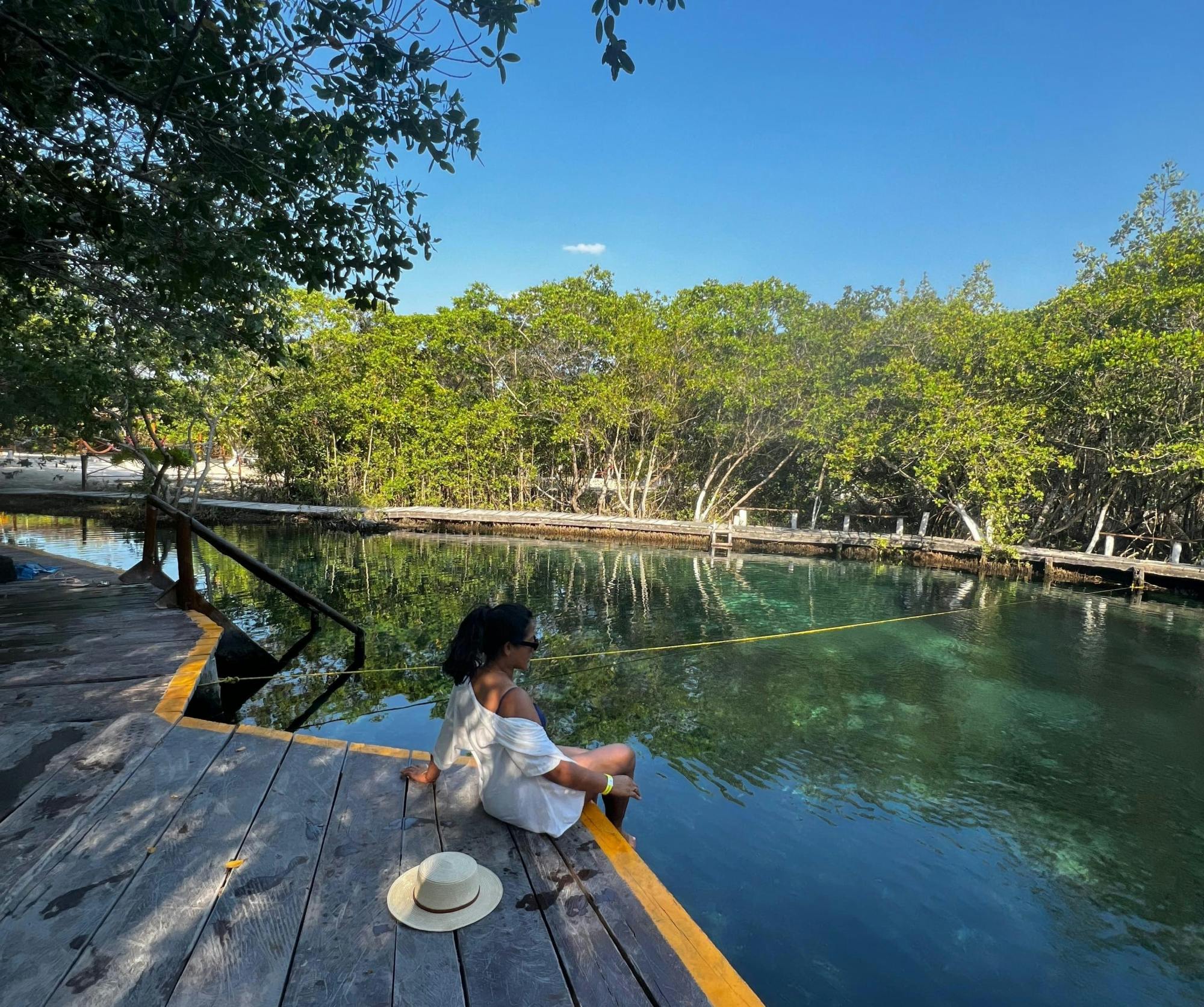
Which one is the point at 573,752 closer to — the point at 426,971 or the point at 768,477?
the point at 426,971

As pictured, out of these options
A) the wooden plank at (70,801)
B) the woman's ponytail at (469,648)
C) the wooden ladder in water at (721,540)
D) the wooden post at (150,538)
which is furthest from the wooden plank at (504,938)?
the wooden ladder in water at (721,540)

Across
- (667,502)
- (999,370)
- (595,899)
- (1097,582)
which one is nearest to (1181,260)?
(999,370)

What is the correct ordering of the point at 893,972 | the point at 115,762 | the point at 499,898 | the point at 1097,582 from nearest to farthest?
the point at 499,898, the point at 115,762, the point at 893,972, the point at 1097,582

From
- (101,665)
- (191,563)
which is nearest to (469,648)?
(101,665)

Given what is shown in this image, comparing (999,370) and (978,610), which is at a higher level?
(999,370)

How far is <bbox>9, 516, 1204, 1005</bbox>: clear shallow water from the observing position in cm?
307

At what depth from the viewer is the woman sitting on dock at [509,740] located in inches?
82.1

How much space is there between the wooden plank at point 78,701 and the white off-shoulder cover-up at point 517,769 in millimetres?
1855

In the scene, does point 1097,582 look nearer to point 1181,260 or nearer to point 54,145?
point 1181,260

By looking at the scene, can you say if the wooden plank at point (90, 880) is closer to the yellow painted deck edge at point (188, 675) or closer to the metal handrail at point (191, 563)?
the yellow painted deck edge at point (188, 675)

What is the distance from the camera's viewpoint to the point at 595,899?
181 cm

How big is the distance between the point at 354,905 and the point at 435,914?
9.8 inches

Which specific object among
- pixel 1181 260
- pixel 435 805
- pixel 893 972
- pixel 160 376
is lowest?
pixel 893 972

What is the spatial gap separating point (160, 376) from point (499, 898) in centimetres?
1292
